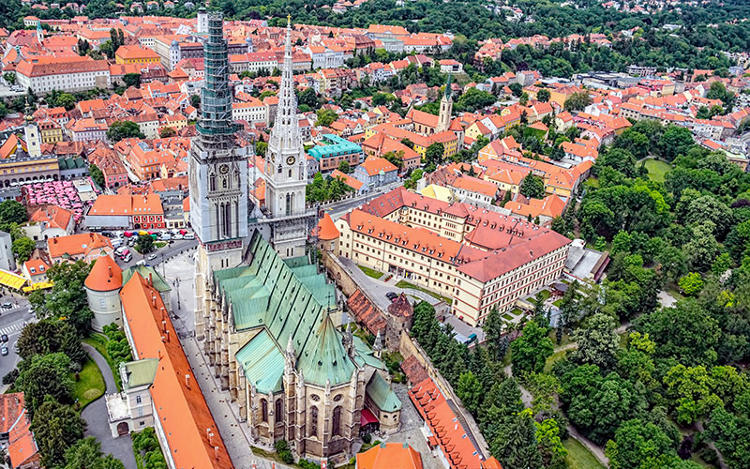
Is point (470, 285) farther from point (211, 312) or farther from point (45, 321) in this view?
point (45, 321)

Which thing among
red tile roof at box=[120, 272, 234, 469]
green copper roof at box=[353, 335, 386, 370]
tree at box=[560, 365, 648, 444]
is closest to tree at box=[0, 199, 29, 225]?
red tile roof at box=[120, 272, 234, 469]

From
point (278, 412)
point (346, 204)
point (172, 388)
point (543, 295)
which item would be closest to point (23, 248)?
point (172, 388)

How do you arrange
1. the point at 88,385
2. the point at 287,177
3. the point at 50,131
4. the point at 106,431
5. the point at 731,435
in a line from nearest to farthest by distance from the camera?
1. the point at 106,431
2. the point at 731,435
3. the point at 88,385
4. the point at 287,177
5. the point at 50,131

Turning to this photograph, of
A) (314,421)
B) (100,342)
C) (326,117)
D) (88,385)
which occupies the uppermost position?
(326,117)

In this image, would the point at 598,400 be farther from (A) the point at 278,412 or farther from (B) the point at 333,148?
(B) the point at 333,148

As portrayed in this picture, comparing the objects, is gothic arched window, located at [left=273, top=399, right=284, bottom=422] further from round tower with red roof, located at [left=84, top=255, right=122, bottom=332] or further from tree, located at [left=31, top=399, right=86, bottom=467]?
round tower with red roof, located at [left=84, top=255, right=122, bottom=332]

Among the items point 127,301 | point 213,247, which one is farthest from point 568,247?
point 127,301
